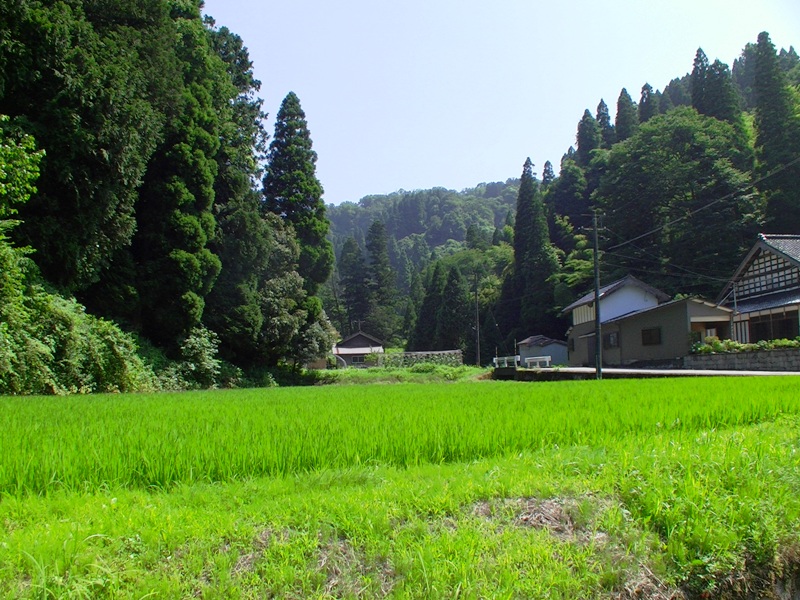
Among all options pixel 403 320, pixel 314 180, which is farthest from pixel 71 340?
pixel 403 320

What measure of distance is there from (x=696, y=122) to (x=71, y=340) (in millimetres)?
43905

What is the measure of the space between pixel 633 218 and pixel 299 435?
44.5 m

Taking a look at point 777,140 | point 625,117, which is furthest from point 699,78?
point 777,140

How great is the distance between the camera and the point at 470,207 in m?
141

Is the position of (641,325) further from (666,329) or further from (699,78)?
(699,78)

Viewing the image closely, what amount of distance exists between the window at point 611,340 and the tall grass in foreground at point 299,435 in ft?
94.6

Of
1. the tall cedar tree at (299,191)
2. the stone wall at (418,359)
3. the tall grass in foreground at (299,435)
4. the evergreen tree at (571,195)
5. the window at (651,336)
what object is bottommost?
the stone wall at (418,359)

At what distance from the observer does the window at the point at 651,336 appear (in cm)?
2911

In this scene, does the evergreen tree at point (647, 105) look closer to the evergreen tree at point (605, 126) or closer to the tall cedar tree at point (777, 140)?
the evergreen tree at point (605, 126)

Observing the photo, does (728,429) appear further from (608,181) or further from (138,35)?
(608,181)

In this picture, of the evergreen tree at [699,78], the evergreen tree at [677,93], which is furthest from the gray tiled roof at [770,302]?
the evergreen tree at [677,93]

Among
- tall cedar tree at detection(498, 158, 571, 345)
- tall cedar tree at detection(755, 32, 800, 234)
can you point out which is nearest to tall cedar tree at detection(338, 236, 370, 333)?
tall cedar tree at detection(498, 158, 571, 345)

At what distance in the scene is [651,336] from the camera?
2983 centimetres

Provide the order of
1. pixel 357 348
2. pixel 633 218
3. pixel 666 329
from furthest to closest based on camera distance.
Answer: pixel 357 348 → pixel 633 218 → pixel 666 329
